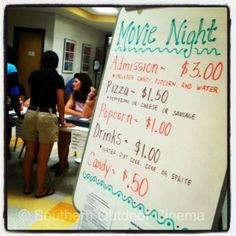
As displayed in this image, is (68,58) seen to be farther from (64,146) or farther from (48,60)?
(64,146)

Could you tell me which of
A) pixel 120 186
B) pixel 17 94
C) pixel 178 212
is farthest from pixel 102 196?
pixel 17 94

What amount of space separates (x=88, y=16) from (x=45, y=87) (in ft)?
1.18

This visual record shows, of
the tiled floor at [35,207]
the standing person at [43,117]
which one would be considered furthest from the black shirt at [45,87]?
the tiled floor at [35,207]

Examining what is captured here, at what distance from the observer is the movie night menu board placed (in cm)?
92

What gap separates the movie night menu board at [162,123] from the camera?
3.03ft

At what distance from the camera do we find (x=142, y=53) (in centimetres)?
105

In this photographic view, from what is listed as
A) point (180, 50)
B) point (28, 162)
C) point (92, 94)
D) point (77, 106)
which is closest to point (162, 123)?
point (180, 50)

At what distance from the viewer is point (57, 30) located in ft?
4.20

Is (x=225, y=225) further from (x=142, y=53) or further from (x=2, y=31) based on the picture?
(x=2, y=31)

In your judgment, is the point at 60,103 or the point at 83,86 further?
the point at 60,103

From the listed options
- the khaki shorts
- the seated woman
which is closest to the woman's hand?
the seated woman

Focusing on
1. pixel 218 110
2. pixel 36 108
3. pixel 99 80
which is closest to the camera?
pixel 218 110

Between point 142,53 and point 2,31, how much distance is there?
49cm

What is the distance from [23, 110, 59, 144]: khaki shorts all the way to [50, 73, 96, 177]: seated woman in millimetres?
37
